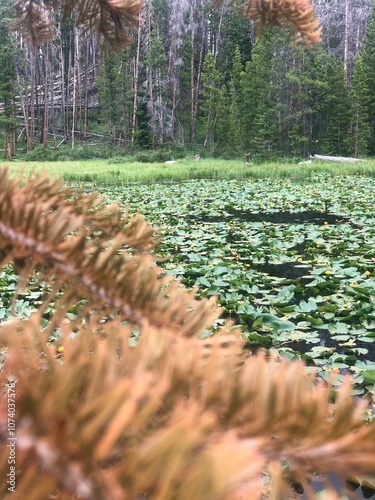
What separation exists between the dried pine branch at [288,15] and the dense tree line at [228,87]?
1982 centimetres

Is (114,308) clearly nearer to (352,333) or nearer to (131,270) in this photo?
(131,270)

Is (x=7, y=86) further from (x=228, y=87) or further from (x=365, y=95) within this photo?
(x=365, y=95)

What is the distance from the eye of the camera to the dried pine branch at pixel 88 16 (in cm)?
66

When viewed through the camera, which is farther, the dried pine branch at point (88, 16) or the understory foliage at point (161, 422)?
the dried pine branch at point (88, 16)

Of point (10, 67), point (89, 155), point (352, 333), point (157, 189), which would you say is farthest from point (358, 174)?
point (10, 67)

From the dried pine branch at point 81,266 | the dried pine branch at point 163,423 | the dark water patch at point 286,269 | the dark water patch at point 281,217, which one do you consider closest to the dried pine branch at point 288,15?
the dried pine branch at point 81,266

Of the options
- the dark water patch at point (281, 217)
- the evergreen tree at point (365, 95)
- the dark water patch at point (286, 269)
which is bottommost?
the dark water patch at point (286, 269)

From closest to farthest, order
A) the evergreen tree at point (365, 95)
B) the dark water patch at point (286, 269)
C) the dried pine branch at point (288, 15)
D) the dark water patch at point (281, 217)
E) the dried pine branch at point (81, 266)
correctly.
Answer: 1. the dried pine branch at point (81, 266)
2. the dried pine branch at point (288, 15)
3. the dark water patch at point (286, 269)
4. the dark water patch at point (281, 217)
5. the evergreen tree at point (365, 95)

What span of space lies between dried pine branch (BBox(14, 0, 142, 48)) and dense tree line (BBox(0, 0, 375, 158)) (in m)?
19.7

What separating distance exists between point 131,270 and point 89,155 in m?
23.9

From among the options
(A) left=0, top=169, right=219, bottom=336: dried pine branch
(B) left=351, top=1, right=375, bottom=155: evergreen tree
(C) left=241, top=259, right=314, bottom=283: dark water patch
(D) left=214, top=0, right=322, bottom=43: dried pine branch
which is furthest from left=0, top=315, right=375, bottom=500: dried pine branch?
(B) left=351, top=1, right=375, bottom=155: evergreen tree

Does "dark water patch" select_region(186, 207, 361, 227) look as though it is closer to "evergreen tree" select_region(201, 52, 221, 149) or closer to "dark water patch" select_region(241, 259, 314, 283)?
"dark water patch" select_region(241, 259, 314, 283)

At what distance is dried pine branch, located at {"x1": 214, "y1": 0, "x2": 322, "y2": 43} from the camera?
24.6 inches

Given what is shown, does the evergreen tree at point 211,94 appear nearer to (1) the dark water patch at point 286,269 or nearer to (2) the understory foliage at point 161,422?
(1) the dark water patch at point 286,269
